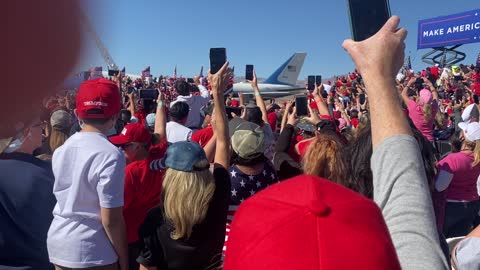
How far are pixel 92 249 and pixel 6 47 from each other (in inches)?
86.5

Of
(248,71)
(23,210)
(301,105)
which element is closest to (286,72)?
(248,71)

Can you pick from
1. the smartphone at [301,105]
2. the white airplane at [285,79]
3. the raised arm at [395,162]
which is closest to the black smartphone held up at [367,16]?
the raised arm at [395,162]

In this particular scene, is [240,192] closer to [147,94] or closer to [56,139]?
[56,139]

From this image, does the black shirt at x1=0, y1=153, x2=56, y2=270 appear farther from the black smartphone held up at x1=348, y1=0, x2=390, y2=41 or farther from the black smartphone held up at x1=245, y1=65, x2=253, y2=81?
the black smartphone held up at x1=245, y1=65, x2=253, y2=81

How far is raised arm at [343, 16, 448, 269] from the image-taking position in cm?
118

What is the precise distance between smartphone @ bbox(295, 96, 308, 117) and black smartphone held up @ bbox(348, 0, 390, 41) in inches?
168

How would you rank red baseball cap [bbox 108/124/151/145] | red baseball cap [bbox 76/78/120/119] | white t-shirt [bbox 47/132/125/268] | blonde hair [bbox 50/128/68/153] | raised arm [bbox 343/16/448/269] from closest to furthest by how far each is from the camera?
raised arm [bbox 343/16/448/269] → white t-shirt [bbox 47/132/125/268] → red baseball cap [bbox 76/78/120/119] → red baseball cap [bbox 108/124/151/145] → blonde hair [bbox 50/128/68/153]

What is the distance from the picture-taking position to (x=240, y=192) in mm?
3088

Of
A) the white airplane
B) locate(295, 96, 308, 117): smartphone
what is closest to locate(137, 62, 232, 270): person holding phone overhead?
locate(295, 96, 308, 117): smartphone

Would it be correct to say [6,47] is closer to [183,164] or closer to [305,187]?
[305,187]

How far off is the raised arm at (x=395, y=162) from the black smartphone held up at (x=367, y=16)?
101mm

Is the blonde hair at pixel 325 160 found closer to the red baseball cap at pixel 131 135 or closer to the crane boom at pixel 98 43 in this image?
the red baseball cap at pixel 131 135

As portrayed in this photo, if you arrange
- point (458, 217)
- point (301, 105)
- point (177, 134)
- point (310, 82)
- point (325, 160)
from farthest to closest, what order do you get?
point (310, 82) < point (301, 105) < point (177, 134) < point (458, 217) < point (325, 160)

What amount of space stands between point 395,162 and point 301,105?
473 centimetres
